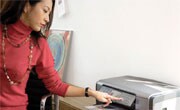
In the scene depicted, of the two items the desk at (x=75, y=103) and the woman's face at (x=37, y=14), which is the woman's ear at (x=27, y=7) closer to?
the woman's face at (x=37, y=14)

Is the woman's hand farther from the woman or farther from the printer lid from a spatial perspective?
the printer lid

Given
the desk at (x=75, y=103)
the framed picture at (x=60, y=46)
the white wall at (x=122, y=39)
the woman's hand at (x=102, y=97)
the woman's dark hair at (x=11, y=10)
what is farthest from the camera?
the framed picture at (x=60, y=46)

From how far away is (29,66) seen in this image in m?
1.27

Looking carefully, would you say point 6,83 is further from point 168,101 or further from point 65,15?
point 65,15

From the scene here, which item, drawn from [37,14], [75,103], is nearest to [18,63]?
[37,14]

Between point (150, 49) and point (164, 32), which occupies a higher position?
point (164, 32)

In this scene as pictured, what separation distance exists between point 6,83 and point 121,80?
2.18 ft

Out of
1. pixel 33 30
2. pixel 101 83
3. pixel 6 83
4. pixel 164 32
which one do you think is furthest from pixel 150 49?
pixel 6 83

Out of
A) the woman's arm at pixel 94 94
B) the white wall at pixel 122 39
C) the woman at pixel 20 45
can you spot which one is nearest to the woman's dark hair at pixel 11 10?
the woman at pixel 20 45

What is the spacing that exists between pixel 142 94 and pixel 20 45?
61 cm

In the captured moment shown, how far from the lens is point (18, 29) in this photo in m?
1.19

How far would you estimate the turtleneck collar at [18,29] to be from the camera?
46.5 inches

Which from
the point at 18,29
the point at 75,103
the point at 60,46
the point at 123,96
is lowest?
the point at 75,103

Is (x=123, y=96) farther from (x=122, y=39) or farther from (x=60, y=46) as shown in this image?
(x=60, y=46)
